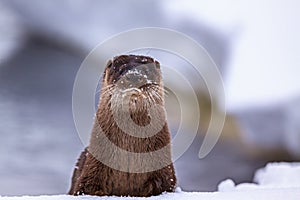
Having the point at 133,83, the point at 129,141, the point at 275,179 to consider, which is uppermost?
the point at 275,179

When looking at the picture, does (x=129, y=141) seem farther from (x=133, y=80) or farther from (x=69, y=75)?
(x=69, y=75)

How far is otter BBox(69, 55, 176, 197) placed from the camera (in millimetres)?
1688

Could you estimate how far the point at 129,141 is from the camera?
1701mm

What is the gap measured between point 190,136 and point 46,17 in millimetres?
1716

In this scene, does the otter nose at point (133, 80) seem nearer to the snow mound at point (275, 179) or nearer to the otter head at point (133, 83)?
the otter head at point (133, 83)

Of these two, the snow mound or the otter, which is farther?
the snow mound

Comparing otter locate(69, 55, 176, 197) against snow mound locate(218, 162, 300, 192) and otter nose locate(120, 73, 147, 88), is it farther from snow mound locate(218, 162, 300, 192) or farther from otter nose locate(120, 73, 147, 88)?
snow mound locate(218, 162, 300, 192)

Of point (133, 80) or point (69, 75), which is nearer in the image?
point (133, 80)

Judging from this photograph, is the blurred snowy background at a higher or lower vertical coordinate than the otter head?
higher

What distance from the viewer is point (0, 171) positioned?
334cm

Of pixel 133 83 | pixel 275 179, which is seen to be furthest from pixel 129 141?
pixel 275 179

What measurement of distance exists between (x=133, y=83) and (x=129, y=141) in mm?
178

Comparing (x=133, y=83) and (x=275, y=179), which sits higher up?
(x=275, y=179)

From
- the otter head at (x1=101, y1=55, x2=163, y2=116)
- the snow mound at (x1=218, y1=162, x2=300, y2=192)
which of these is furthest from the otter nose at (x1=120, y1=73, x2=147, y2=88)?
the snow mound at (x1=218, y1=162, x2=300, y2=192)
